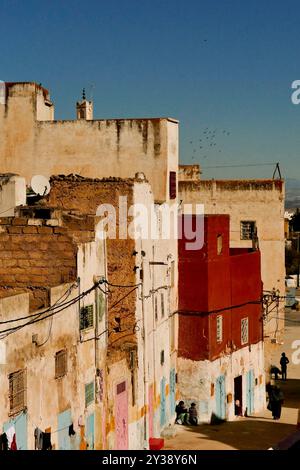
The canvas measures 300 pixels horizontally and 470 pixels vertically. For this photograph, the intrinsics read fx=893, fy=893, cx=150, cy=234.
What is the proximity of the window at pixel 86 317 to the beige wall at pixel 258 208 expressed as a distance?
85.8ft

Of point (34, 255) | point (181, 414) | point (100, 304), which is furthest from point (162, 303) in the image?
point (34, 255)

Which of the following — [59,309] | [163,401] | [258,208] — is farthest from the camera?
[258,208]

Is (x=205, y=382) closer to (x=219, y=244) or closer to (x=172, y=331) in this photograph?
(x=172, y=331)

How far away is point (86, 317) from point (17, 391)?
16.0 ft

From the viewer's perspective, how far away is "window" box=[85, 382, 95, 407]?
2309 cm

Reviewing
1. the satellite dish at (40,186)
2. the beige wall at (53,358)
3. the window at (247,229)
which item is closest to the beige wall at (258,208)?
the window at (247,229)

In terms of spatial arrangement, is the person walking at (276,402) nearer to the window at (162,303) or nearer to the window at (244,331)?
the window at (244,331)

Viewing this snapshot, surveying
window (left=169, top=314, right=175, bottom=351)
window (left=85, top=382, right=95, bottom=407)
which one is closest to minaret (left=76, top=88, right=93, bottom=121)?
window (left=169, top=314, right=175, bottom=351)

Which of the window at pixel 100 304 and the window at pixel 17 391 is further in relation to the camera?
the window at pixel 100 304

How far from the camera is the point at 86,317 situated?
23.4 metres

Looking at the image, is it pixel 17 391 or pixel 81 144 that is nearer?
pixel 17 391

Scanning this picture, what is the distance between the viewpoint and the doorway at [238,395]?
37.6 m

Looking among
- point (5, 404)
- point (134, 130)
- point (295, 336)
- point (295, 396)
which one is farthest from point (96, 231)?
point (295, 336)

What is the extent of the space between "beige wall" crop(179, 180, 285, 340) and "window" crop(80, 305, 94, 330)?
2614 centimetres
